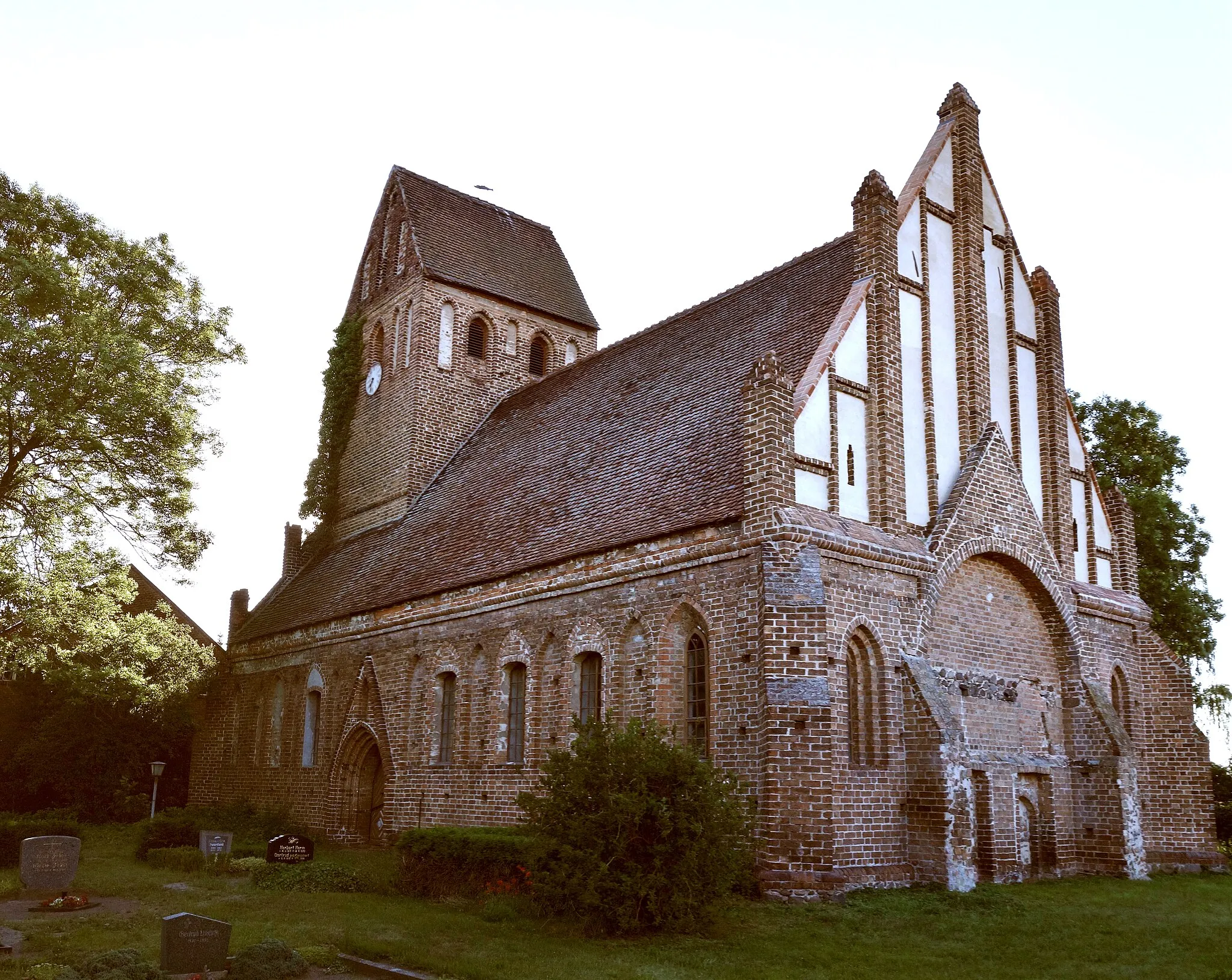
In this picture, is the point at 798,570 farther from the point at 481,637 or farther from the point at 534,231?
the point at 534,231

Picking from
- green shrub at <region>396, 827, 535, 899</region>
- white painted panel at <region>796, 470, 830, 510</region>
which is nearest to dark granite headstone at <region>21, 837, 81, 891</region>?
green shrub at <region>396, 827, 535, 899</region>

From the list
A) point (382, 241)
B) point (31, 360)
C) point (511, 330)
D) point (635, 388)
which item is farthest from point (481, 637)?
point (382, 241)

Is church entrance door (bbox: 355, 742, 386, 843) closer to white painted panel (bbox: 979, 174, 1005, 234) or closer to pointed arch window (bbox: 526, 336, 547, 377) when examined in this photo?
pointed arch window (bbox: 526, 336, 547, 377)

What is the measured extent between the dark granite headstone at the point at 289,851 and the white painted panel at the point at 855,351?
12539 mm

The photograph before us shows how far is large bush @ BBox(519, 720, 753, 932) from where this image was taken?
13062 millimetres

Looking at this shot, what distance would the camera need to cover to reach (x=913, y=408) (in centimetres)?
1941

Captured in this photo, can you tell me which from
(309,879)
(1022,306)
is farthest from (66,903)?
(1022,306)

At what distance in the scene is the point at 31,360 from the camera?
2120cm

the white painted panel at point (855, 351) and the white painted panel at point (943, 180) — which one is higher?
the white painted panel at point (943, 180)

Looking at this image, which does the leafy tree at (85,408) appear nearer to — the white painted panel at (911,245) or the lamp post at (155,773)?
the lamp post at (155,773)

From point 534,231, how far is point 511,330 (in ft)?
17.8

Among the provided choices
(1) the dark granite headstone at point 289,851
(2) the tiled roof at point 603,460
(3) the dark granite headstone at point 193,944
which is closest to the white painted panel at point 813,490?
(2) the tiled roof at point 603,460

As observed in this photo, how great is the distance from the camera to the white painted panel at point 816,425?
1733 cm

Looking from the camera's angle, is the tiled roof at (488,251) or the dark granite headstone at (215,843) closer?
the dark granite headstone at (215,843)
